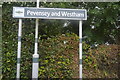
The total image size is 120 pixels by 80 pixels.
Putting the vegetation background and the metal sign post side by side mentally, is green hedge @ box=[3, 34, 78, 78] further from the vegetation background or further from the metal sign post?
the metal sign post

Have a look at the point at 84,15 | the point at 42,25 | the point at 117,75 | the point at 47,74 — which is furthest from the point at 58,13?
the point at 117,75

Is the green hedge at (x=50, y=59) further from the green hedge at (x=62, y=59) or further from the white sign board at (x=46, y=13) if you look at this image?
the white sign board at (x=46, y=13)

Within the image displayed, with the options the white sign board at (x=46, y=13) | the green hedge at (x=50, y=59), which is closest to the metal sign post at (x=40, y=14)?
the white sign board at (x=46, y=13)

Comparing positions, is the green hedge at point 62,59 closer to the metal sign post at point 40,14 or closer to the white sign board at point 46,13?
the metal sign post at point 40,14

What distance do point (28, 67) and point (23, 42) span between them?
2.76ft

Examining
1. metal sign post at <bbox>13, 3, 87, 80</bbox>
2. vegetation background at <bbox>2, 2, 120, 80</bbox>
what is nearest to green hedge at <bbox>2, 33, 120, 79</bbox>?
vegetation background at <bbox>2, 2, 120, 80</bbox>

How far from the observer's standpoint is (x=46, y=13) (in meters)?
4.07

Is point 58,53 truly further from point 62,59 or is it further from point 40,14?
point 40,14

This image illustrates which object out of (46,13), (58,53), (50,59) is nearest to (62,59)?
(58,53)

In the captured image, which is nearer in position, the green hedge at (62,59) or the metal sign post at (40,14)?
the metal sign post at (40,14)

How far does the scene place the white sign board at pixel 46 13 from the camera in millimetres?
4008

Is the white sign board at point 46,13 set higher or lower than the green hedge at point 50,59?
higher

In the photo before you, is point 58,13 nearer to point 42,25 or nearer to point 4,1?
point 42,25

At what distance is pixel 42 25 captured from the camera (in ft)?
18.6
